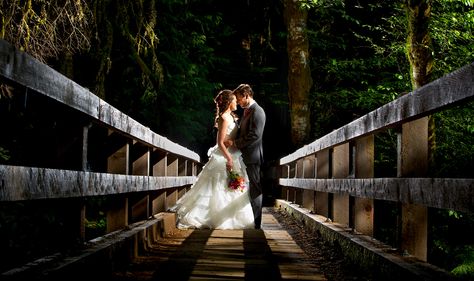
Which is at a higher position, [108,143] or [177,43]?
[177,43]

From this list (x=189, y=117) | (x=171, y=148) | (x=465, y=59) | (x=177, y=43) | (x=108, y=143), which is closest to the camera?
(x=108, y=143)

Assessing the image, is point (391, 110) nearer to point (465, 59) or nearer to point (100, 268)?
point (100, 268)

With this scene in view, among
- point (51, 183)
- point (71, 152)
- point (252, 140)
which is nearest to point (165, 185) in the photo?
point (252, 140)

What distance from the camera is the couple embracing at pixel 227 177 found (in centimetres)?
821

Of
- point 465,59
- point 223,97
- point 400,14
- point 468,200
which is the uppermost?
point 400,14

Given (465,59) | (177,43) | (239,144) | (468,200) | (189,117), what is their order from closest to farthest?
(468,200) < (239,144) < (465,59) < (177,43) < (189,117)

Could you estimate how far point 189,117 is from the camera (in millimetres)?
18766

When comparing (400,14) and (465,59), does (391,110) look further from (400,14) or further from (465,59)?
(400,14)

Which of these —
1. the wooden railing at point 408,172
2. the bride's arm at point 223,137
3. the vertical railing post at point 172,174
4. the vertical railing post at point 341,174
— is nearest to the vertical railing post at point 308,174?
the bride's arm at point 223,137

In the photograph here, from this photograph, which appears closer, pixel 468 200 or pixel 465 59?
pixel 468 200

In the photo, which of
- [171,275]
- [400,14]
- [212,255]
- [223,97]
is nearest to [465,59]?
[400,14]

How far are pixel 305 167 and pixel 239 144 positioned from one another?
1.62 metres

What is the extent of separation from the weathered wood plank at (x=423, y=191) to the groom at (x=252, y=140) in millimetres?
3385

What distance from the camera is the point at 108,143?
4.98 meters
